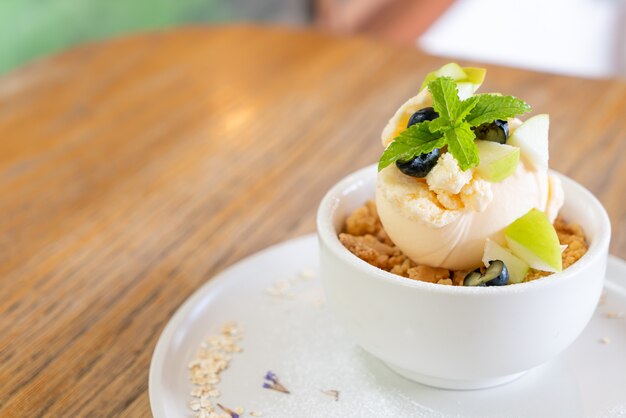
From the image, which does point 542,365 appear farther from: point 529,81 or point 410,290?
point 529,81

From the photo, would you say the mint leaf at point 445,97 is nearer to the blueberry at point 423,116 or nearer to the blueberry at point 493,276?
the blueberry at point 423,116

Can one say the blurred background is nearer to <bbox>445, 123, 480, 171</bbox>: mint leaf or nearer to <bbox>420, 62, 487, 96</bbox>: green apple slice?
<bbox>420, 62, 487, 96</bbox>: green apple slice

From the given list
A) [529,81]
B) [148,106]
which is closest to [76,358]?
[148,106]

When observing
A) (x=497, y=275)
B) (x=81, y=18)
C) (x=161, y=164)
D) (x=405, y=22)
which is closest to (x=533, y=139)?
(x=497, y=275)

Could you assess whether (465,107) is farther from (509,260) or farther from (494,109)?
(509,260)

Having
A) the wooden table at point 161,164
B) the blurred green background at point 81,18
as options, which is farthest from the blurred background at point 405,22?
the wooden table at point 161,164

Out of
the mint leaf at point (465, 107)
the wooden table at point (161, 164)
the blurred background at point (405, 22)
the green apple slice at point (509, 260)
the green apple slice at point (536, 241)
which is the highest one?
the mint leaf at point (465, 107)
